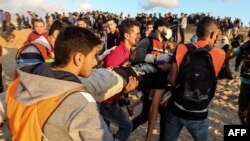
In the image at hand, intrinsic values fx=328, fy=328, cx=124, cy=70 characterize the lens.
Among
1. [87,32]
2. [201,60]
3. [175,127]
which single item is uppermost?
[87,32]

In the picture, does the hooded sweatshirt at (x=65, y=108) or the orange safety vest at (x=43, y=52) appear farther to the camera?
the orange safety vest at (x=43, y=52)

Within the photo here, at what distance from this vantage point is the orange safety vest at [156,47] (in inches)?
189

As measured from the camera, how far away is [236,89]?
1062 centimetres

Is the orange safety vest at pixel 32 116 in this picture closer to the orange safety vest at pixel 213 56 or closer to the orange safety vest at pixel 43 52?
the orange safety vest at pixel 213 56

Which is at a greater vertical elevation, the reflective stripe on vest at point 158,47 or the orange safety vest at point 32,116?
the orange safety vest at point 32,116

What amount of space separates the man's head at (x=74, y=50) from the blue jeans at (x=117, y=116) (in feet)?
7.17

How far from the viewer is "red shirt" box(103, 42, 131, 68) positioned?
4375 mm

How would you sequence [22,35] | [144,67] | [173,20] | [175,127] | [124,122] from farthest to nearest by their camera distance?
[22,35] → [173,20] → [124,122] → [175,127] → [144,67]

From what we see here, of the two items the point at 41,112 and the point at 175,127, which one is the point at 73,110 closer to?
the point at 41,112

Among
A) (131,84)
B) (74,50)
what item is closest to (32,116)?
(74,50)

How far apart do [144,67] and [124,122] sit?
5.80 ft

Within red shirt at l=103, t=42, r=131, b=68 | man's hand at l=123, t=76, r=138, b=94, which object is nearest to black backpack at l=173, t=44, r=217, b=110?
man's hand at l=123, t=76, r=138, b=94

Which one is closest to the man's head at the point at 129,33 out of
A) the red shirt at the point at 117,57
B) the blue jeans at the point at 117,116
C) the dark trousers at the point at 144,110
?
the red shirt at the point at 117,57

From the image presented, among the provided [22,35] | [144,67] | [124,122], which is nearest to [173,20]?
[22,35]
